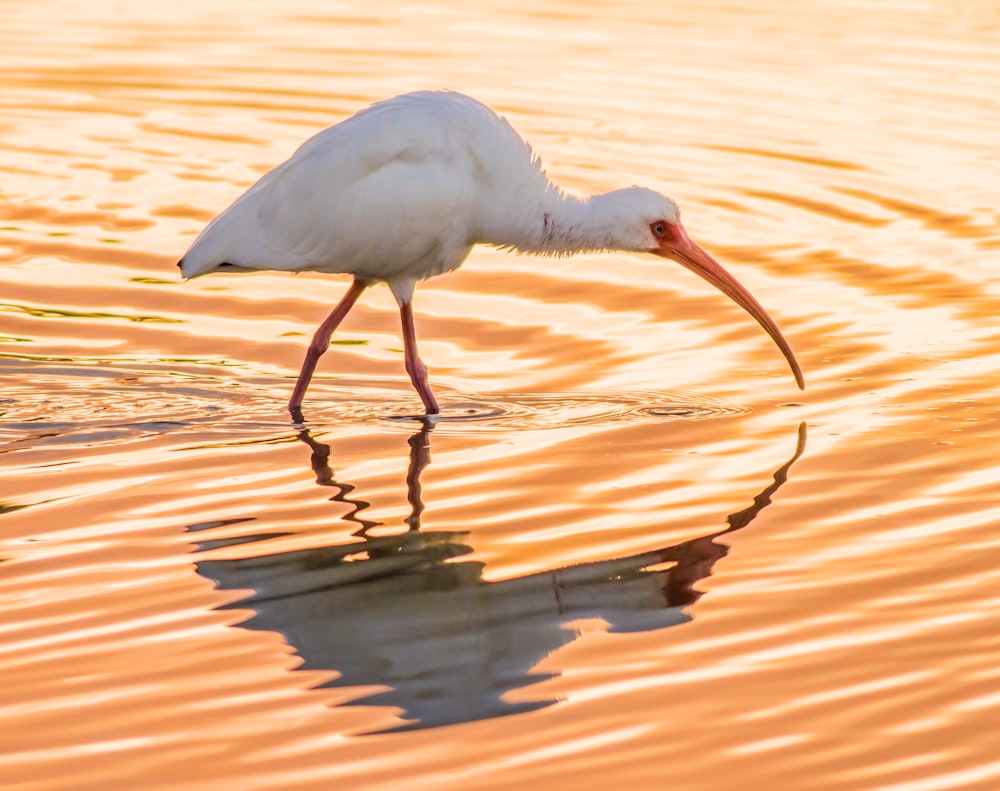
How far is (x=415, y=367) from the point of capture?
30.5ft

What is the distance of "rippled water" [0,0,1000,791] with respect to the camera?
18.0ft

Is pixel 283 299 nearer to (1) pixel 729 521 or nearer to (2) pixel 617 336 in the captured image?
(2) pixel 617 336

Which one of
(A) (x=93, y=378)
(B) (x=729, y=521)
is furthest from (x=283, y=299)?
(B) (x=729, y=521)

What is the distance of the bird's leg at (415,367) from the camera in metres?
9.12

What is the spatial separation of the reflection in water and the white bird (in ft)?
6.67

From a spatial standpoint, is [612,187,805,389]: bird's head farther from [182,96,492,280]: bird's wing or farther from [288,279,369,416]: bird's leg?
[288,279,369,416]: bird's leg

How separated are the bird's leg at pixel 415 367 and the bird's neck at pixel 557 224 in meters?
0.56

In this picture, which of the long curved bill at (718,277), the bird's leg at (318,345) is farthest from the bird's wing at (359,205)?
the long curved bill at (718,277)

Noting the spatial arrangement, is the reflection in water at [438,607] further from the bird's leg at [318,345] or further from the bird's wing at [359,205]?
the bird's wing at [359,205]

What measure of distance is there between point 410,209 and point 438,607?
9.76 ft

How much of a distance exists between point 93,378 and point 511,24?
1068cm

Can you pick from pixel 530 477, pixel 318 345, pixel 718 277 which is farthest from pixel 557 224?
pixel 530 477

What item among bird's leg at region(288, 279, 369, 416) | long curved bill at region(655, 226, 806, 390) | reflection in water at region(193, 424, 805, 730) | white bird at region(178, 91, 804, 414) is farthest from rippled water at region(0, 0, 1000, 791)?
white bird at region(178, 91, 804, 414)

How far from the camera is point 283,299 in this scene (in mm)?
11211
